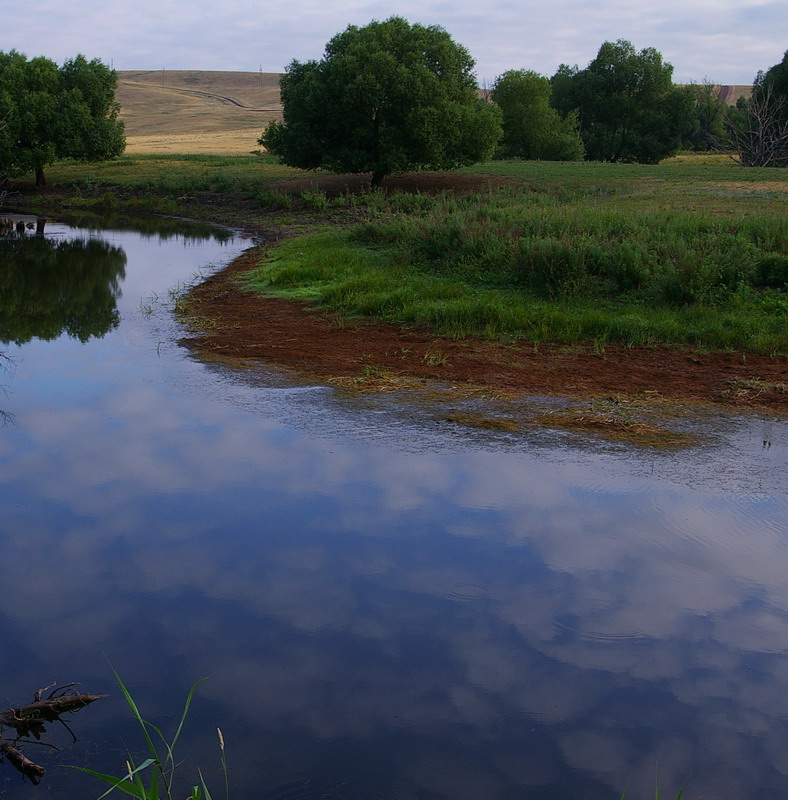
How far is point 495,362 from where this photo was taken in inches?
452

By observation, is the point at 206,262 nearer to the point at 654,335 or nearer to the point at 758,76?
the point at 654,335

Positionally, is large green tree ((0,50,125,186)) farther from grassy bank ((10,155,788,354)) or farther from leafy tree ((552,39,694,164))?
leafy tree ((552,39,694,164))

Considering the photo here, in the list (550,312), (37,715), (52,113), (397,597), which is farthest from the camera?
(52,113)

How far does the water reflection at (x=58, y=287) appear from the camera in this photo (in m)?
15.1

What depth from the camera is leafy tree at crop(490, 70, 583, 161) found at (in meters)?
54.6

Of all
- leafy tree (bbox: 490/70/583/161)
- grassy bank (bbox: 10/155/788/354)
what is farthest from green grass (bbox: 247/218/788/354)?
leafy tree (bbox: 490/70/583/161)

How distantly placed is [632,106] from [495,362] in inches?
2081

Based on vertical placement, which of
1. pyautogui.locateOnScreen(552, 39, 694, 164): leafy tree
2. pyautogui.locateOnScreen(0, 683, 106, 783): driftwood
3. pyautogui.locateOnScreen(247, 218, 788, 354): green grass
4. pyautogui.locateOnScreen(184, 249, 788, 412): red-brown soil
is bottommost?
pyautogui.locateOnScreen(0, 683, 106, 783): driftwood

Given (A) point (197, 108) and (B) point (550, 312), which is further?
(A) point (197, 108)

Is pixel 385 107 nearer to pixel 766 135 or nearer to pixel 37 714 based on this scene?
pixel 766 135

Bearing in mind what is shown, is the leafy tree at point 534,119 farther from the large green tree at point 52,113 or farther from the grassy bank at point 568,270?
the grassy bank at point 568,270

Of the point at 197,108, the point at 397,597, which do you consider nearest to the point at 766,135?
the point at 397,597

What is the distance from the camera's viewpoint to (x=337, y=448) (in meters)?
8.59

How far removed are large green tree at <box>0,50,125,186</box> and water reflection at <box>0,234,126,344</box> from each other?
13.5 meters
